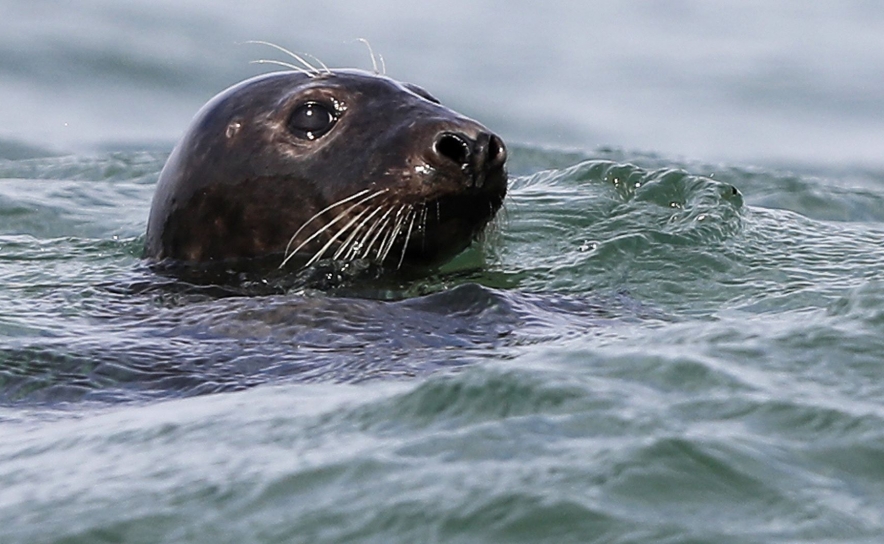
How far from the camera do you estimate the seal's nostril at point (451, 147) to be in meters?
6.48

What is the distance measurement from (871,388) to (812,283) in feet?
7.48

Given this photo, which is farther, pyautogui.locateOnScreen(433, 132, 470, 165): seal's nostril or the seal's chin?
the seal's chin

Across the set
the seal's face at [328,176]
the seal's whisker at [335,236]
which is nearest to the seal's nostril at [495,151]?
the seal's face at [328,176]

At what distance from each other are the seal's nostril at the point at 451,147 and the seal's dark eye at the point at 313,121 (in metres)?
0.58

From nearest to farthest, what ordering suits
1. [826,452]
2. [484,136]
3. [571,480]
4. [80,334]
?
[571,480] < [826,452] < [80,334] < [484,136]

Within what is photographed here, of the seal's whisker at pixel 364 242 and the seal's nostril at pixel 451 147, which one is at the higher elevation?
the seal's nostril at pixel 451 147

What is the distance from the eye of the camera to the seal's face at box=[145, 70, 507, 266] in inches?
257

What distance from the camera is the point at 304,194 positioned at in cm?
684

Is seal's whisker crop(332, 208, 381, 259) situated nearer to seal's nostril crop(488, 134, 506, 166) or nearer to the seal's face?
the seal's face

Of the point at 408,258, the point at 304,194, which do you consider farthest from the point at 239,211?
the point at 408,258

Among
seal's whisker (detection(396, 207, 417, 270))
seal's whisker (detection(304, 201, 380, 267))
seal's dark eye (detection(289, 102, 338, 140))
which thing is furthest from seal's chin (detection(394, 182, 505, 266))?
seal's dark eye (detection(289, 102, 338, 140))

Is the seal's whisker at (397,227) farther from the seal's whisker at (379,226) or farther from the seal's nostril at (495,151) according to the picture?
the seal's nostril at (495,151)

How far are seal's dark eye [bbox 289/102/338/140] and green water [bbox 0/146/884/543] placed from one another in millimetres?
720

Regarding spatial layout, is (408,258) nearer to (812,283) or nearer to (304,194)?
(304,194)
